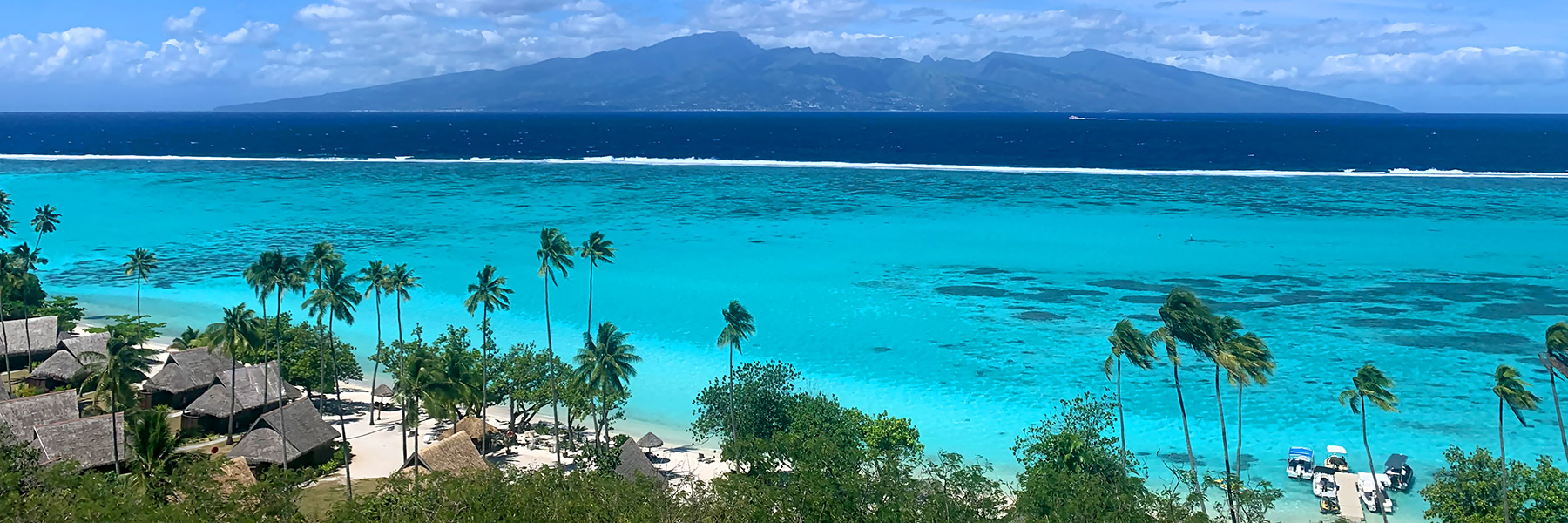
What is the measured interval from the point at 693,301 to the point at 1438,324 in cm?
3551

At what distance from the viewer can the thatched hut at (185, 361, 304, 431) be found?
3362 cm

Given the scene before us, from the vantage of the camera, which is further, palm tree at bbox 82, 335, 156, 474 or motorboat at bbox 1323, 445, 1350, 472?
motorboat at bbox 1323, 445, 1350, 472

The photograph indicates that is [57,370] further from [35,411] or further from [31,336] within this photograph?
[35,411]

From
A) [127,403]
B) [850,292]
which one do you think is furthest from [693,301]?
[127,403]

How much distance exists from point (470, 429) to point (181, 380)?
37.4ft

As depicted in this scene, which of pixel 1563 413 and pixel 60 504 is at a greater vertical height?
pixel 60 504

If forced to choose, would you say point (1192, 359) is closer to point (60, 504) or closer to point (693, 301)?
point (693, 301)

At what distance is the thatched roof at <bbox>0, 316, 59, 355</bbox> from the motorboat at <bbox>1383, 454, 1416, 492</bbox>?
46253mm

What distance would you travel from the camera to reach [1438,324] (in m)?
47.3

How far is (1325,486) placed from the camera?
28.0 meters

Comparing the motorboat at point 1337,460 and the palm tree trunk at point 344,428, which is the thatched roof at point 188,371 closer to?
the palm tree trunk at point 344,428

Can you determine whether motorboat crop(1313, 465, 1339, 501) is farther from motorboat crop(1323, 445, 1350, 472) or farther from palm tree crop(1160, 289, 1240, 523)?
palm tree crop(1160, 289, 1240, 523)

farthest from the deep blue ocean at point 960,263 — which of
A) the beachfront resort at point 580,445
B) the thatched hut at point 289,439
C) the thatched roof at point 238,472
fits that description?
the thatched roof at point 238,472

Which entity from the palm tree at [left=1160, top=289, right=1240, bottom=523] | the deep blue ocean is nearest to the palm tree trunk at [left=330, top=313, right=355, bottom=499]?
the deep blue ocean
